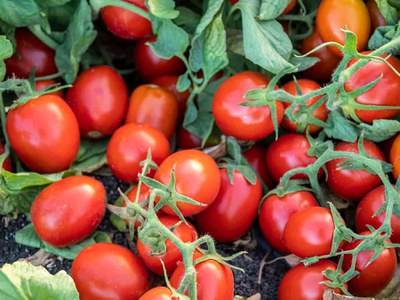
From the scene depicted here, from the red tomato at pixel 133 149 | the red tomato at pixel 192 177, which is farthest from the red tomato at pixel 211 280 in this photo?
the red tomato at pixel 133 149

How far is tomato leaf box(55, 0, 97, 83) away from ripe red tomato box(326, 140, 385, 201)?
18.1 inches

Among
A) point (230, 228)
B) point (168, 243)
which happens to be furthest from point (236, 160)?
point (168, 243)

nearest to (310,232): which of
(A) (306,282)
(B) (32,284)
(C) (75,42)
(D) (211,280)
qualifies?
(A) (306,282)

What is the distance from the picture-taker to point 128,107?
1.33 metres

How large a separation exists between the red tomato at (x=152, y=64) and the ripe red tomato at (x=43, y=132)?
229 mm

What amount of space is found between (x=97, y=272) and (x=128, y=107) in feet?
1.19

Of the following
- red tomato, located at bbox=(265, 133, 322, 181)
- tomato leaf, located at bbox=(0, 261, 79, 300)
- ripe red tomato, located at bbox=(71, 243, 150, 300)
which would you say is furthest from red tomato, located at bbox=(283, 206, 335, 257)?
tomato leaf, located at bbox=(0, 261, 79, 300)

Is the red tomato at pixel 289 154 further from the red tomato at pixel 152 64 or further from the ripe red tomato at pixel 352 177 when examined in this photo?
the red tomato at pixel 152 64

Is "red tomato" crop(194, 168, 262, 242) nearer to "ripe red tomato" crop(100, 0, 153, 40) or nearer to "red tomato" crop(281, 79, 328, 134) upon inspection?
"red tomato" crop(281, 79, 328, 134)

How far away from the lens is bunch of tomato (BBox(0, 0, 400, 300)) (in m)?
1.07

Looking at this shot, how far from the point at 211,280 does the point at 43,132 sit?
1.22 ft

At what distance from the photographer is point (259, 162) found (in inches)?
51.4

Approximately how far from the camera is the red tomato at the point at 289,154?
122 cm

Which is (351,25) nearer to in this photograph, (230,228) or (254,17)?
(254,17)
